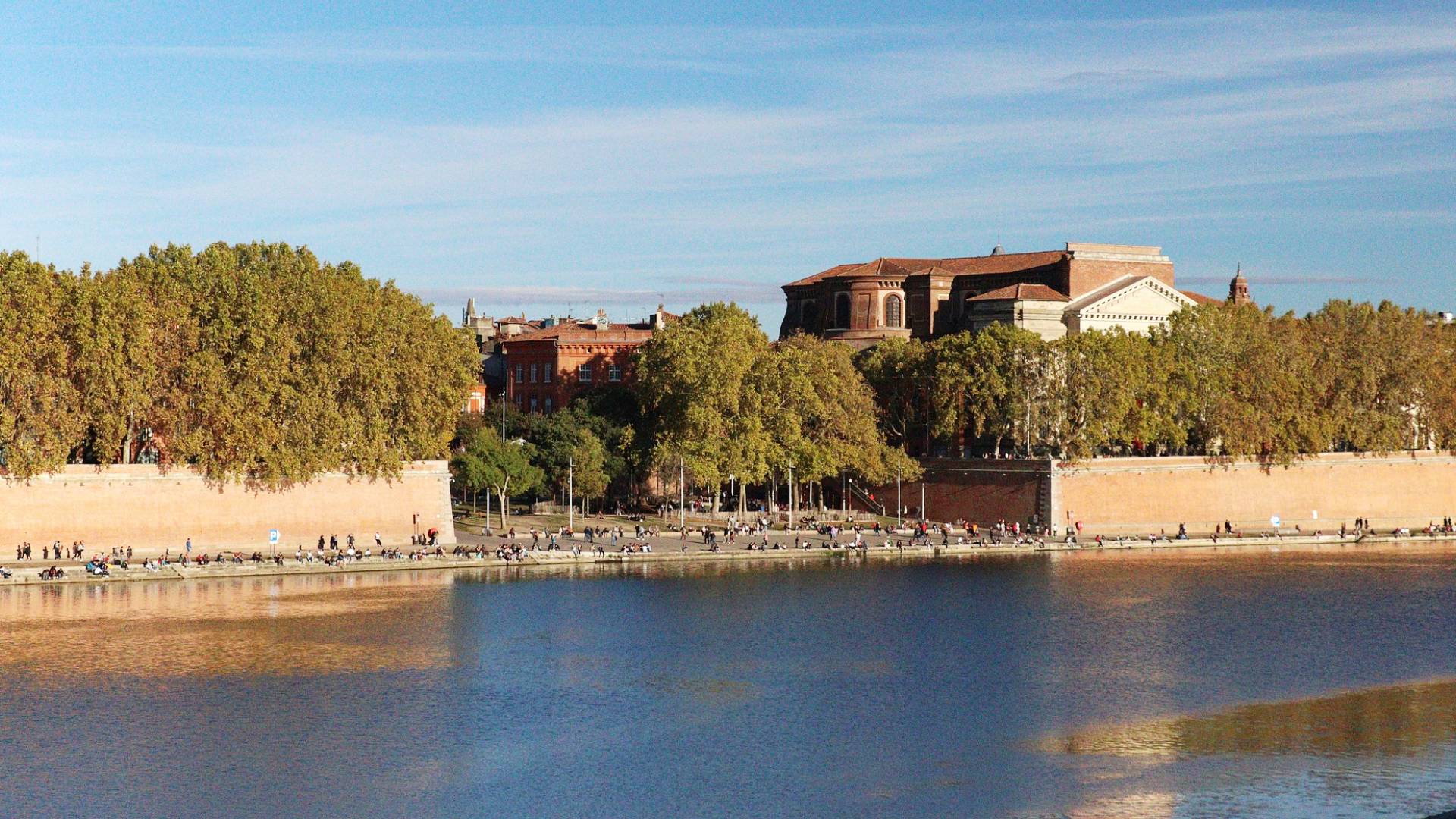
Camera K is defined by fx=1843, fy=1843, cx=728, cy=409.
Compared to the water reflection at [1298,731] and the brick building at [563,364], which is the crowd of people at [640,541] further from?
the water reflection at [1298,731]

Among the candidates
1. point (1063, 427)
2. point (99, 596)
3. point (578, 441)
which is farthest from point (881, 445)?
point (99, 596)

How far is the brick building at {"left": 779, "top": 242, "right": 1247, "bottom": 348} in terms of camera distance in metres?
97.9

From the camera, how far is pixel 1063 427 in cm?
8694

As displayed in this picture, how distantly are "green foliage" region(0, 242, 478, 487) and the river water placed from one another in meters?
6.77

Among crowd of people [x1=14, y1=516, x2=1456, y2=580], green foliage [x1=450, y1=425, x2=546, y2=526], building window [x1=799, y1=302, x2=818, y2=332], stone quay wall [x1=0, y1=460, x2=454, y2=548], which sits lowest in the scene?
crowd of people [x1=14, y1=516, x2=1456, y2=580]

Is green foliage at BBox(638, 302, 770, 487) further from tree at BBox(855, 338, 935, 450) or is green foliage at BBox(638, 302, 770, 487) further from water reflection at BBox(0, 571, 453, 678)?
water reflection at BBox(0, 571, 453, 678)

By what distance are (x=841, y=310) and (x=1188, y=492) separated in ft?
95.8

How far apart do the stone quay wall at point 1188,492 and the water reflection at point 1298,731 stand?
136 feet

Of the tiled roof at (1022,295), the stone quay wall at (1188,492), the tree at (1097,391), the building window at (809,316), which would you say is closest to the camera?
the tree at (1097,391)

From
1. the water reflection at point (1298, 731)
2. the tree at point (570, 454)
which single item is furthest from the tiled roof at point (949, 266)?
Answer: the water reflection at point (1298, 731)

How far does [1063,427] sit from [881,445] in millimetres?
8782

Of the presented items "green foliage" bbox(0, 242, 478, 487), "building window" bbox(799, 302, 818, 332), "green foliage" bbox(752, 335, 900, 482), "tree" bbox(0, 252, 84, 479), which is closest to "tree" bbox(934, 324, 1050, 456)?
"green foliage" bbox(752, 335, 900, 482)

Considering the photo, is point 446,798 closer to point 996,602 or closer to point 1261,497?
point 996,602

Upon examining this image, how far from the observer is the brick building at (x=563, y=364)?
104750mm
